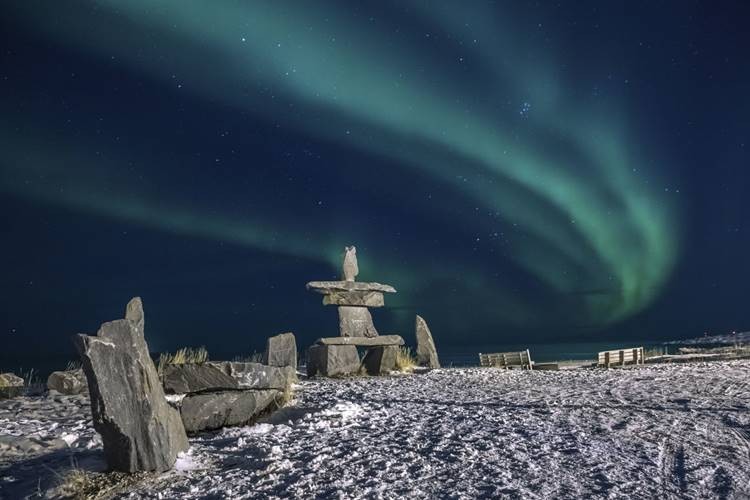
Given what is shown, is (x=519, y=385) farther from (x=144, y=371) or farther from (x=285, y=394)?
(x=144, y=371)

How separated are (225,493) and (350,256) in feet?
40.5

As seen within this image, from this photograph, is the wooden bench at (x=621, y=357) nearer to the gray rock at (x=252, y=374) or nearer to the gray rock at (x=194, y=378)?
the gray rock at (x=252, y=374)

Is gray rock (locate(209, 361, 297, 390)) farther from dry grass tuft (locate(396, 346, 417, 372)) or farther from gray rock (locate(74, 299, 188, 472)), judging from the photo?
dry grass tuft (locate(396, 346, 417, 372))

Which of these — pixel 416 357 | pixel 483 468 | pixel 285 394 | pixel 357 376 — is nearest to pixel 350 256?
pixel 357 376

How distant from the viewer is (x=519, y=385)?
11.5 m

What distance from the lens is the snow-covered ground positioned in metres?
4.46

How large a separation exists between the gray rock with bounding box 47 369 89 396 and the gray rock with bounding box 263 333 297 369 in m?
4.70

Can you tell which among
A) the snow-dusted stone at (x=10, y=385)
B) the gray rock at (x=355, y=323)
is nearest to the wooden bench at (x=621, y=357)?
the gray rock at (x=355, y=323)

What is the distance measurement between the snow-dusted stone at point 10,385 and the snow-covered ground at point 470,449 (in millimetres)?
3554

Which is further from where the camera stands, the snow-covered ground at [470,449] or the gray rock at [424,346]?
the gray rock at [424,346]

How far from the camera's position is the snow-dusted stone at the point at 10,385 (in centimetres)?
1189

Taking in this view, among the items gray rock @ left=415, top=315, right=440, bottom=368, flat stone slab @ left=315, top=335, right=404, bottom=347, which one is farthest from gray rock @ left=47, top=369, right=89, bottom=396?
gray rock @ left=415, top=315, right=440, bottom=368

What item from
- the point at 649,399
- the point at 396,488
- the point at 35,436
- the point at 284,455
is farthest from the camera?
the point at 649,399

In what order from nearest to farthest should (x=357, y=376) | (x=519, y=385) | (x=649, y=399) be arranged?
(x=649, y=399), (x=519, y=385), (x=357, y=376)
